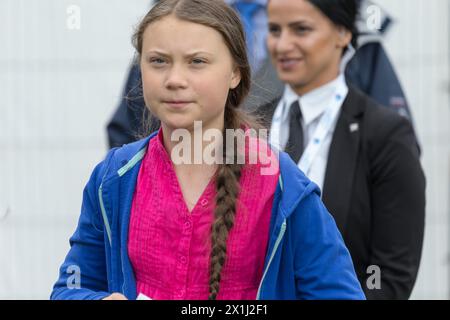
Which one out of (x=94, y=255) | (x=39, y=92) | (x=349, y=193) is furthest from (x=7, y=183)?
(x=94, y=255)

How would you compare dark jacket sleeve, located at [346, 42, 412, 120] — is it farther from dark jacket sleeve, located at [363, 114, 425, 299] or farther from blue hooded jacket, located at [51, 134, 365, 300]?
blue hooded jacket, located at [51, 134, 365, 300]

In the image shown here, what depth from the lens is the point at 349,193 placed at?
3.41 metres

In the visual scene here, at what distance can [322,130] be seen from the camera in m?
3.54

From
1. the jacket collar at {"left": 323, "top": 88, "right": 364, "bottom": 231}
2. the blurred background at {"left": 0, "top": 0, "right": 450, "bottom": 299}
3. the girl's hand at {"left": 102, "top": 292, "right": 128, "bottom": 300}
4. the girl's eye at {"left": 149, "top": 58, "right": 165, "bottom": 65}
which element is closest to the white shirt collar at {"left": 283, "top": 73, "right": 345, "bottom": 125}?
the jacket collar at {"left": 323, "top": 88, "right": 364, "bottom": 231}

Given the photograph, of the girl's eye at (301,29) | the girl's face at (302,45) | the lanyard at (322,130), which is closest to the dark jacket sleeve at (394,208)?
the lanyard at (322,130)

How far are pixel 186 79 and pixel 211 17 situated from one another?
0.17m

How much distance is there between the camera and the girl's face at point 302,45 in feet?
12.2

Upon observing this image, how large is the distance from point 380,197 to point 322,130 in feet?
1.00

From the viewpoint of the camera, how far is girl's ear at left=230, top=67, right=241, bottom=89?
2369 mm

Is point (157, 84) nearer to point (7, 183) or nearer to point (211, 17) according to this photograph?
point (211, 17)

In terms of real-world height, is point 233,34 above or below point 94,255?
above

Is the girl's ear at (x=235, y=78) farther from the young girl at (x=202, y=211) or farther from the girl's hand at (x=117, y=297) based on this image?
the girl's hand at (x=117, y=297)

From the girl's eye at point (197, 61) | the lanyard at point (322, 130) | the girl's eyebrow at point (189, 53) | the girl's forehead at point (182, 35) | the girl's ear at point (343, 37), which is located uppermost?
the girl's ear at point (343, 37)

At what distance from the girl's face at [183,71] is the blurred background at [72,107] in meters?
3.18
